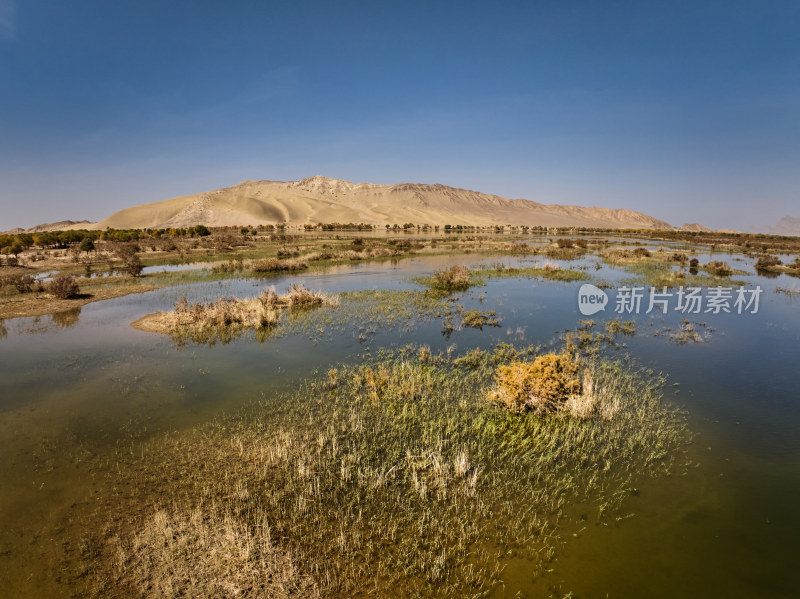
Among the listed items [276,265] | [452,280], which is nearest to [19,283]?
[276,265]

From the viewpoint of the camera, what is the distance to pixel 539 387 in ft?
33.8

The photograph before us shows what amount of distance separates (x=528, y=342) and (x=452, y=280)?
13084 millimetres

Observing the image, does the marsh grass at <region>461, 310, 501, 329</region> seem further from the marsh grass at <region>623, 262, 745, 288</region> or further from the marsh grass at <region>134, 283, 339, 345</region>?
the marsh grass at <region>623, 262, 745, 288</region>

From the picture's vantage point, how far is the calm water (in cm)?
588

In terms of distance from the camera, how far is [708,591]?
5562mm

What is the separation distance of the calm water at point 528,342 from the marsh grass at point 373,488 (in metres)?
0.63

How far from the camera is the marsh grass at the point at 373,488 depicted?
5637 millimetres

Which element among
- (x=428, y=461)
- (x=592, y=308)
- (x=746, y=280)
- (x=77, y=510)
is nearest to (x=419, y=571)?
(x=428, y=461)

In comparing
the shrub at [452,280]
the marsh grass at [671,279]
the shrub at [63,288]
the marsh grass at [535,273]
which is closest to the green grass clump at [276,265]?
the shrub at [63,288]

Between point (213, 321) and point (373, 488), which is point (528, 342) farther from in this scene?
point (213, 321)

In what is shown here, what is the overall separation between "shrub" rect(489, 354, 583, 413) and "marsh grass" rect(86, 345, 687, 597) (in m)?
0.35

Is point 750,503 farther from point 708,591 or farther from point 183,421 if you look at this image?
point 183,421

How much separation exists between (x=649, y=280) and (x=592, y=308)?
1384 centimetres

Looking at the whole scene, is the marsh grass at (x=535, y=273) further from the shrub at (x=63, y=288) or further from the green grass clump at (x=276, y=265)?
the shrub at (x=63, y=288)
